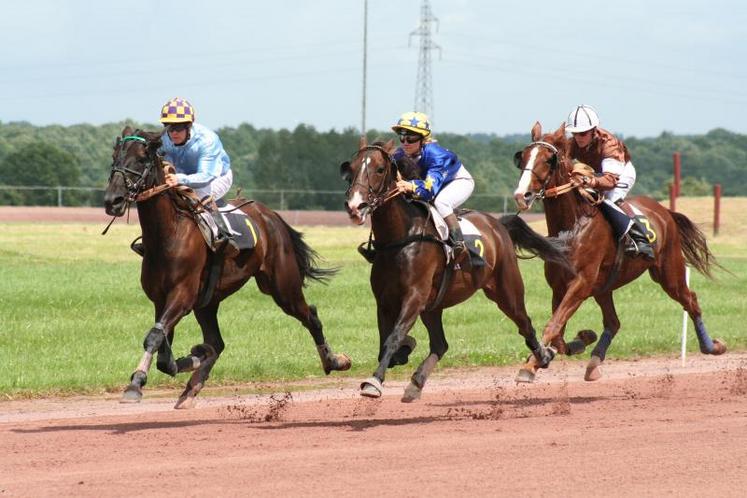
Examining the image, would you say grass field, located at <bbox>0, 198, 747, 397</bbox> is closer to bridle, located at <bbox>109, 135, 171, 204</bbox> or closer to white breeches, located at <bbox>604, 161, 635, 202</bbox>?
white breeches, located at <bbox>604, 161, 635, 202</bbox>

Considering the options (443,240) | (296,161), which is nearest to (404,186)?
(443,240)

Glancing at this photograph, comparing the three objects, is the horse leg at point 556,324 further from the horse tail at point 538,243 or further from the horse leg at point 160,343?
the horse leg at point 160,343

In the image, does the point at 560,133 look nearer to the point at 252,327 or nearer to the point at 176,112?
the point at 176,112

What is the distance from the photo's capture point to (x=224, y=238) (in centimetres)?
1190

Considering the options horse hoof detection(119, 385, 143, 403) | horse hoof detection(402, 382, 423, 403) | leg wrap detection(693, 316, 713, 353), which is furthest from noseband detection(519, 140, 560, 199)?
horse hoof detection(119, 385, 143, 403)

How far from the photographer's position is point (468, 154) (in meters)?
92.2

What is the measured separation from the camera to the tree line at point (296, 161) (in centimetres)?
6062

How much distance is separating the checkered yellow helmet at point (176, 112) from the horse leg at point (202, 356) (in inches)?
74.4

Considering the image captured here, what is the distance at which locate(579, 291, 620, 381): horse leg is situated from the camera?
14.2 metres

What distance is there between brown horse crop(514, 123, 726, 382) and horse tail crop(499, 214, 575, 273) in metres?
0.15

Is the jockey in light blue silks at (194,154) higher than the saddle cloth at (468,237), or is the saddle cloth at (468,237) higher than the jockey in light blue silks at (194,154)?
the jockey in light blue silks at (194,154)

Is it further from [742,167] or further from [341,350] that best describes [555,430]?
[742,167]

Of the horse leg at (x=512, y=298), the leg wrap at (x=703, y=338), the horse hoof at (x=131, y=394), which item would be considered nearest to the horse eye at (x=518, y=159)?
the horse leg at (x=512, y=298)

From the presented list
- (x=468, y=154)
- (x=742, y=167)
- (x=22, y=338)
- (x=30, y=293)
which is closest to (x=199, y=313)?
(x=22, y=338)
